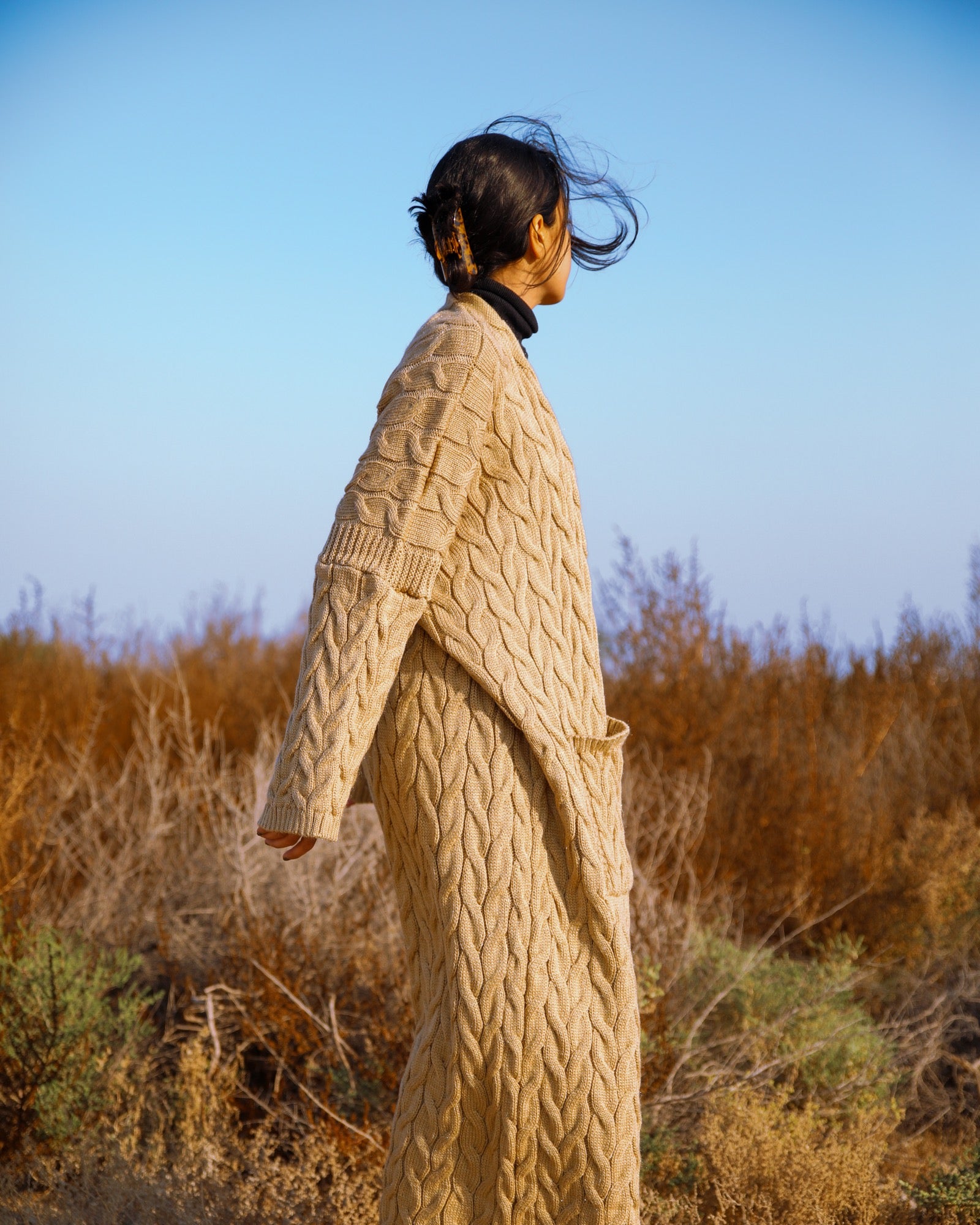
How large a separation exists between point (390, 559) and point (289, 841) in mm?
411

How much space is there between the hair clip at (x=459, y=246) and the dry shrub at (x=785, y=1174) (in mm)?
1961

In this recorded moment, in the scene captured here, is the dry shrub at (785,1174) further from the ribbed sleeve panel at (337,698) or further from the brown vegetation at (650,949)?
the ribbed sleeve panel at (337,698)

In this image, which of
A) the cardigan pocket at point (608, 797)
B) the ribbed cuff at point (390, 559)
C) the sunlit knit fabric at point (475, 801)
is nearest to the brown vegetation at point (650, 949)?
the sunlit knit fabric at point (475, 801)

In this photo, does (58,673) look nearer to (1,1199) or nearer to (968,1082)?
(1,1199)

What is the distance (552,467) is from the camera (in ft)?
5.39

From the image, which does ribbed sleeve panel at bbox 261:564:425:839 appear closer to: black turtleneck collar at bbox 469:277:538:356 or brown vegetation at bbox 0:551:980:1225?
black turtleneck collar at bbox 469:277:538:356

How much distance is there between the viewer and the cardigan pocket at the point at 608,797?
61.1 inches

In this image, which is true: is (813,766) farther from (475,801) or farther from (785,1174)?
(475,801)

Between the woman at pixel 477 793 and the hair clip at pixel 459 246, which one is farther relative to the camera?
the hair clip at pixel 459 246

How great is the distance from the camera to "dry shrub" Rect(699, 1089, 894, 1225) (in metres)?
2.29

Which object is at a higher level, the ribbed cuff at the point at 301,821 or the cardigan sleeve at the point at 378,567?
the cardigan sleeve at the point at 378,567

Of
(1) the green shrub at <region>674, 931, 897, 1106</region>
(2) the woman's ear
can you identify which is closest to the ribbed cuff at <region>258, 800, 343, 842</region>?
(2) the woman's ear

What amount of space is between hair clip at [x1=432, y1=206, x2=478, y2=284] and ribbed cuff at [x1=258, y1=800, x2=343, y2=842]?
873mm

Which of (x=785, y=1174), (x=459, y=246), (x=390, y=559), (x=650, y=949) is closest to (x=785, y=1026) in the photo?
(x=650, y=949)
